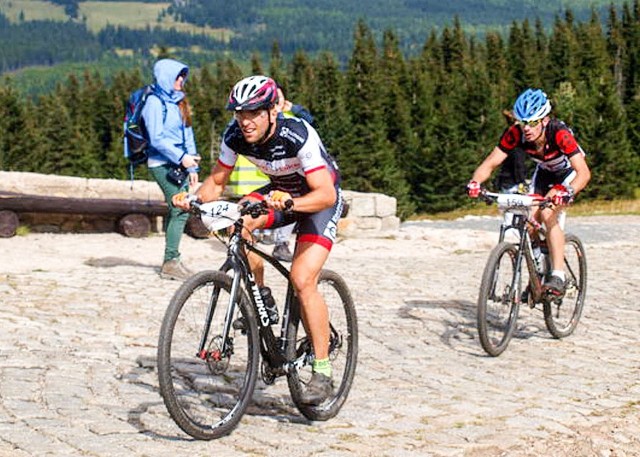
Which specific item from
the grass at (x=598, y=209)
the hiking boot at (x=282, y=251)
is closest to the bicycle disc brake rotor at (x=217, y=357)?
the hiking boot at (x=282, y=251)

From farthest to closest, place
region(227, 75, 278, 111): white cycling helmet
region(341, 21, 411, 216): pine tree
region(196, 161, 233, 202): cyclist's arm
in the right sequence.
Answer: region(341, 21, 411, 216): pine tree < region(196, 161, 233, 202): cyclist's arm < region(227, 75, 278, 111): white cycling helmet

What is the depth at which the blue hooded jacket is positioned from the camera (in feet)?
36.1

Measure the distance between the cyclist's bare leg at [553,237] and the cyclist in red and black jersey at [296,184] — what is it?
11.2ft

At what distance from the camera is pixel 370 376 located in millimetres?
7602

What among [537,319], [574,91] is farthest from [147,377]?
[574,91]

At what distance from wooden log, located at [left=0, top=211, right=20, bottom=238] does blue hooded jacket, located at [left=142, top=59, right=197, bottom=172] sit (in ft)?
14.2

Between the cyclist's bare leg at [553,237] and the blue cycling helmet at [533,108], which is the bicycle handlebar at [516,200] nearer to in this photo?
the cyclist's bare leg at [553,237]

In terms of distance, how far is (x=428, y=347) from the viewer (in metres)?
8.88

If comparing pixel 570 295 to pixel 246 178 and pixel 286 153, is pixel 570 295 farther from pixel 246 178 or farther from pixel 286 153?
pixel 286 153

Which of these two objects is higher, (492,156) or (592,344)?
(492,156)

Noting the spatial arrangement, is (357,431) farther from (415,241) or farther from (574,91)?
(574,91)

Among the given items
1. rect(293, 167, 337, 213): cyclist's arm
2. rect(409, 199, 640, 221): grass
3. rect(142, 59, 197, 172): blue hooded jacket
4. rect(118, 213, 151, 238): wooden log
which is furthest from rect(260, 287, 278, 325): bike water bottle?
rect(409, 199, 640, 221): grass

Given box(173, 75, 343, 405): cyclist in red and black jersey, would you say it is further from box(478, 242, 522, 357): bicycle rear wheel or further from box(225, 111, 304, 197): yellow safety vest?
box(225, 111, 304, 197): yellow safety vest

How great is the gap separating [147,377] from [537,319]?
4.74 metres
